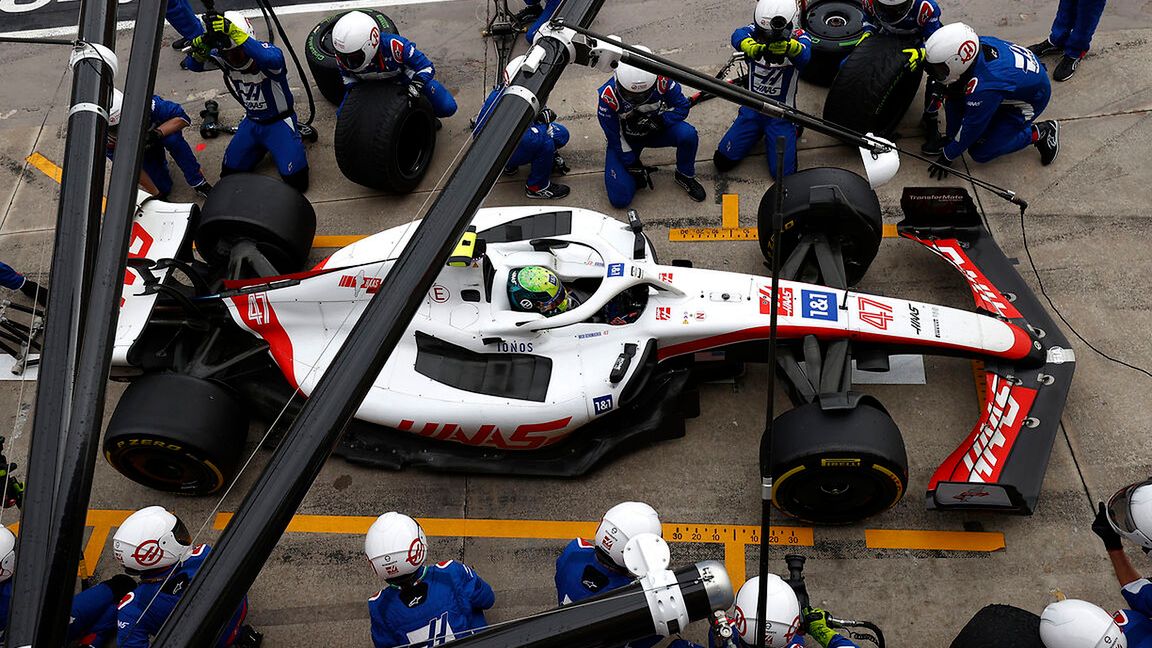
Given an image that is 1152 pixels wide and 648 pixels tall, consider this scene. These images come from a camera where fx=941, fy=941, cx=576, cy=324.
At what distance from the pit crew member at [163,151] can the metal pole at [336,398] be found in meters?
5.14

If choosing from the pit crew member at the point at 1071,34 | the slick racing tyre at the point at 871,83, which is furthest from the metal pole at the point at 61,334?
the pit crew member at the point at 1071,34

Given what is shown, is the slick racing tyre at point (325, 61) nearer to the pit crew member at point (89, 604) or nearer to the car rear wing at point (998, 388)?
the pit crew member at point (89, 604)

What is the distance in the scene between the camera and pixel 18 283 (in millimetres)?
7133

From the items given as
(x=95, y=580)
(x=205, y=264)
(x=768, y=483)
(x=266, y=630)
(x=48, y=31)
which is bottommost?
(x=768, y=483)

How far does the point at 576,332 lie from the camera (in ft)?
19.3

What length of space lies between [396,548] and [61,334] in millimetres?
2331

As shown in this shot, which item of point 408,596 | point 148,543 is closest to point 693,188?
point 408,596

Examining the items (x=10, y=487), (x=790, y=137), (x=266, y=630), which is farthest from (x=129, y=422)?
(x=790, y=137)

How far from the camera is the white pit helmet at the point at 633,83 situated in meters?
6.77

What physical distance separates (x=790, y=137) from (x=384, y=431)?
145 inches

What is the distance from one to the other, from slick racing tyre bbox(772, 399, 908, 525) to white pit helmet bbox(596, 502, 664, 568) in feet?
3.35

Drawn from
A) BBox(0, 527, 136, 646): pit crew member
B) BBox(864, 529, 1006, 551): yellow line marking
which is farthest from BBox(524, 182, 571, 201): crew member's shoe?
BBox(0, 527, 136, 646): pit crew member

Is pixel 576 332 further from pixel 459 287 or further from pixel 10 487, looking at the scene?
pixel 10 487

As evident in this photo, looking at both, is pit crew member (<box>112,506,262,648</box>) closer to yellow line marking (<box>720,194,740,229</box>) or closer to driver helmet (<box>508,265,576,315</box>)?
driver helmet (<box>508,265,576,315</box>)
